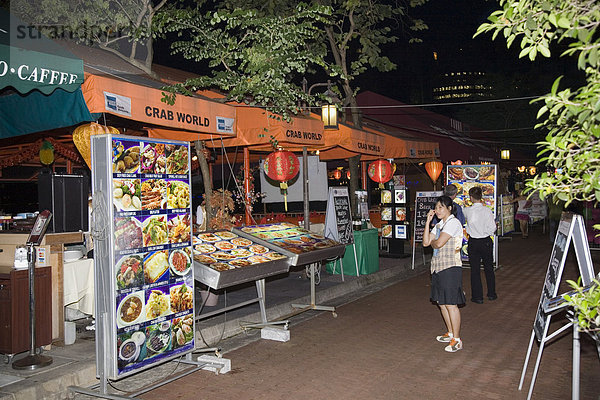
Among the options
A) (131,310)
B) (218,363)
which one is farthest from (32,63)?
(218,363)

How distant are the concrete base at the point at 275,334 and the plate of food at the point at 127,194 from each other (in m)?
2.96

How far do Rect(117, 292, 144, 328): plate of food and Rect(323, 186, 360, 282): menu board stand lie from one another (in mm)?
6260

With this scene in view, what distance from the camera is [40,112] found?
615 centimetres

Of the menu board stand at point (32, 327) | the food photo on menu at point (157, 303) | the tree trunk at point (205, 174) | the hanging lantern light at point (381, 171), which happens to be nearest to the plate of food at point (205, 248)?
the food photo on menu at point (157, 303)

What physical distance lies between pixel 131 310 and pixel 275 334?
8.48 feet

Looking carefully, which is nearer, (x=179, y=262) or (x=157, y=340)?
(x=157, y=340)

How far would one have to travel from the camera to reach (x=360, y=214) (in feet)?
42.5

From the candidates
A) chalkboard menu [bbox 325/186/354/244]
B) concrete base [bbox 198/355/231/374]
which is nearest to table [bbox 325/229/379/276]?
chalkboard menu [bbox 325/186/354/244]

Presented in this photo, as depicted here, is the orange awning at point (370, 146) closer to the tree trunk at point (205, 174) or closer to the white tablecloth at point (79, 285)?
the tree trunk at point (205, 174)

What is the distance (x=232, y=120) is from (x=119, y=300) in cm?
385

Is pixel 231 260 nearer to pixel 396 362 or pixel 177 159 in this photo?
pixel 177 159

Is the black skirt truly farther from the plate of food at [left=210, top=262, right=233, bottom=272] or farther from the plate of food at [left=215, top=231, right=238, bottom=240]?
the plate of food at [left=215, top=231, right=238, bottom=240]

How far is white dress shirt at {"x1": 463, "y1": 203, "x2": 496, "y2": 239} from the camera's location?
9461mm

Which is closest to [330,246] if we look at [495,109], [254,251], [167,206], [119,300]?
[254,251]
